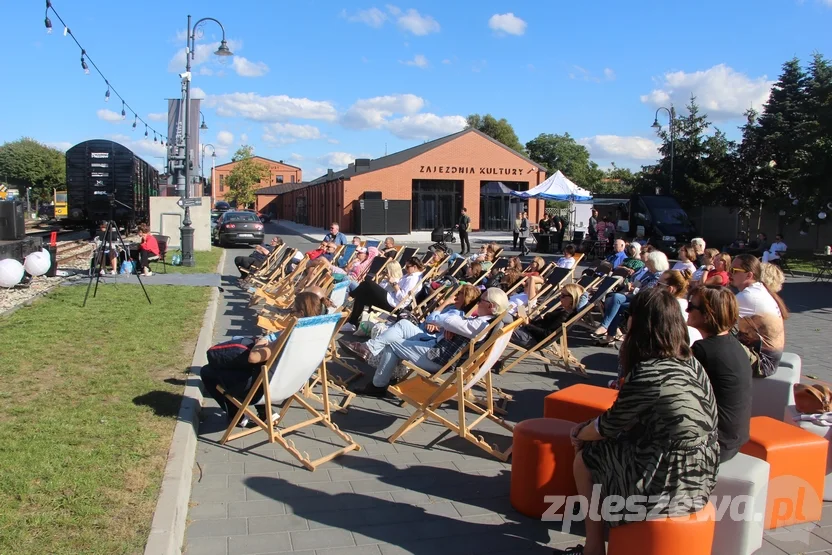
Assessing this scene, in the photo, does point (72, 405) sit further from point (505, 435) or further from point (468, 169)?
point (468, 169)

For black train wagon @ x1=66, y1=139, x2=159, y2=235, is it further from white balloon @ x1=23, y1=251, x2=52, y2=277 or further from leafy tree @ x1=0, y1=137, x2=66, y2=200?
leafy tree @ x1=0, y1=137, x2=66, y2=200

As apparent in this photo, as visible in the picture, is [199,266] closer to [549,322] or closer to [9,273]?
[9,273]

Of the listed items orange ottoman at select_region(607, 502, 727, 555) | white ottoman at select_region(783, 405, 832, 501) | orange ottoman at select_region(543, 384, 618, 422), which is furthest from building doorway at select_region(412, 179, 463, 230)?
orange ottoman at select_region(607, 502, 727, 555)

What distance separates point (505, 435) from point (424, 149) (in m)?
36.5

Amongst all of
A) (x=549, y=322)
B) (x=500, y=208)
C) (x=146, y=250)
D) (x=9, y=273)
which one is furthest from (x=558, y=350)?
(x=500, y=208)

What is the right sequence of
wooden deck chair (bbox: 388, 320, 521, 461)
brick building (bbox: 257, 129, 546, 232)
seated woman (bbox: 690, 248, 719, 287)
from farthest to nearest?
brick building (bbox: 257, 129, 546, 232) < seated woman (bbox: 690, 248, 719, 287) < wooden deck chair (bbox: 388, 320, 521, 461)

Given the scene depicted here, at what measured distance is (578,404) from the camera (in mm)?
4367

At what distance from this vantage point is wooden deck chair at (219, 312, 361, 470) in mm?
4441

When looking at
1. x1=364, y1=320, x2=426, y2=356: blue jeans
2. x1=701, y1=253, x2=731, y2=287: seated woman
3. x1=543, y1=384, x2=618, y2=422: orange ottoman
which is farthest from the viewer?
x1=701, y1=253, x2=731, y2=287: seated woman

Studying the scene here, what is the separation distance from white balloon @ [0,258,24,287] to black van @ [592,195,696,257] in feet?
57.7

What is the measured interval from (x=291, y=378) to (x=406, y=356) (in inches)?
41.7

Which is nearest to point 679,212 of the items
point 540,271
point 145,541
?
point 540,271

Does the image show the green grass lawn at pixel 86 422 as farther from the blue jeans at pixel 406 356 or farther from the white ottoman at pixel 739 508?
the white ottoman at pixel 739 508

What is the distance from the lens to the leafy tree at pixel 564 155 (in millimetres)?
77062
